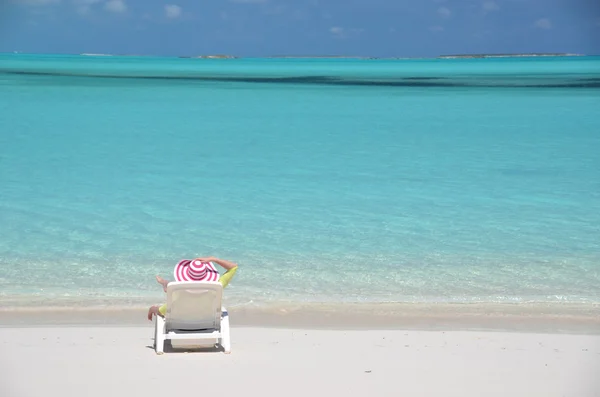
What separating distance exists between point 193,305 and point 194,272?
0.68 ft

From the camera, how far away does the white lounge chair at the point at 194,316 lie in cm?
501

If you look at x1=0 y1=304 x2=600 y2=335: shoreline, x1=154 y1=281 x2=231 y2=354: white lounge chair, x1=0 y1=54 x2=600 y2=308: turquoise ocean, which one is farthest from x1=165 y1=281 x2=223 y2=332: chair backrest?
x1=0 y1=54 x2=600 y2=308: turquoise ocean

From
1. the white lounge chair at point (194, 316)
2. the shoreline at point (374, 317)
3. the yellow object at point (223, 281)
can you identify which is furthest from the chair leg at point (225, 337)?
the shoreline at point (374, 317)

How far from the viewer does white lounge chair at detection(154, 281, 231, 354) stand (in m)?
5.01

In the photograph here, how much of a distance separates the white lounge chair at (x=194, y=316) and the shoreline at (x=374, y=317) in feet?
2.84

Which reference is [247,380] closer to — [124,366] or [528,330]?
[124,366]

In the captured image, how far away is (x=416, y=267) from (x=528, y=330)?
1.96m

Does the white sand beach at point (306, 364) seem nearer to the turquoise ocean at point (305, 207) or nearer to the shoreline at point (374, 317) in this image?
the shoreline at point (374, 317)

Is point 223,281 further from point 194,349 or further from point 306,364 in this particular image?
point 306,364

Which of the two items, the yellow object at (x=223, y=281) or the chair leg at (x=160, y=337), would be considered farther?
the yellow object at (x=223, y=281)

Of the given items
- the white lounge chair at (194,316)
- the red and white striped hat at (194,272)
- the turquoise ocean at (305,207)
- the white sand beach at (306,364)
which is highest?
the turquoise ocean at (305,207)

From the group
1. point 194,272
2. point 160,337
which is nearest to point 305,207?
point 194,272

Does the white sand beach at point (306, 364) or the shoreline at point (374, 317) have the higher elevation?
the shoreline at point (374, 317)

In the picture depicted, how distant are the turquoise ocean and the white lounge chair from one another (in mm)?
1486
